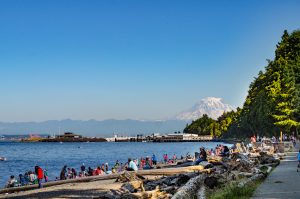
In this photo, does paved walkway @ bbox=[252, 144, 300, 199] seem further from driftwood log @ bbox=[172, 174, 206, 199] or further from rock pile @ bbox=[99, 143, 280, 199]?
driftwood log @ bbox=[172, 174, 206, 199]

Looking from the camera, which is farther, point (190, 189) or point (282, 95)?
point (282, 95)

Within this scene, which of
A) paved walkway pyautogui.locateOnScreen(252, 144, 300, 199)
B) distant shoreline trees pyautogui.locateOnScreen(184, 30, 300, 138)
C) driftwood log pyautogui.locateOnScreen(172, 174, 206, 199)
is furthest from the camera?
distant shoreline trees pyautogui.locateOnScreen(184, 30, 300, 138)

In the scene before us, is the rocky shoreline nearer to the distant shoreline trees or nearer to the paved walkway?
the paved walkway

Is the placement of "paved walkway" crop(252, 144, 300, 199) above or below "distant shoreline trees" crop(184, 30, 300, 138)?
below

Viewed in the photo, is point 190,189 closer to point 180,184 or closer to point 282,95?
point 180,184

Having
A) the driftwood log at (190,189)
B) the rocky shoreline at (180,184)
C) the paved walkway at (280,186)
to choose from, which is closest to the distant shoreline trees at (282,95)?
the rocky shoreline at (180,184)

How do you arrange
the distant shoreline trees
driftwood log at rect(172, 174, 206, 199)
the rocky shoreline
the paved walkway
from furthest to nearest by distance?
the distant shoreline trees → the rocky shoreline → the paved walkway → driftwood log at rect(172, 174, 206, 199)

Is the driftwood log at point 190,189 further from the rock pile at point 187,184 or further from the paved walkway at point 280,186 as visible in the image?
the paved walkway at point 280,186

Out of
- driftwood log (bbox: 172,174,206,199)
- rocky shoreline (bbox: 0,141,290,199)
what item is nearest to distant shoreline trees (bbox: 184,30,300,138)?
rocky shoreline (bbox: 0,141,290,199)

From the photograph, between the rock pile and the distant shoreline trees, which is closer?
the rock pile

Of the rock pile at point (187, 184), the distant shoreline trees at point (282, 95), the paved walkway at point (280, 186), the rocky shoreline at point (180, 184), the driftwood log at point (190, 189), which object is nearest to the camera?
the driftwood log at point (190, 189)

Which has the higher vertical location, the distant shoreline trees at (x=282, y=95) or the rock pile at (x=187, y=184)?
the distant shoreline trees at (x=282, y=95)

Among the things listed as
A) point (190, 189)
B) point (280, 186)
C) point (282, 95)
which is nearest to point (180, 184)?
point (190, 189)

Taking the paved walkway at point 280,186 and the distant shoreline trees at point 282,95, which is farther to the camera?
the distant shoreline trees at point 282,95
